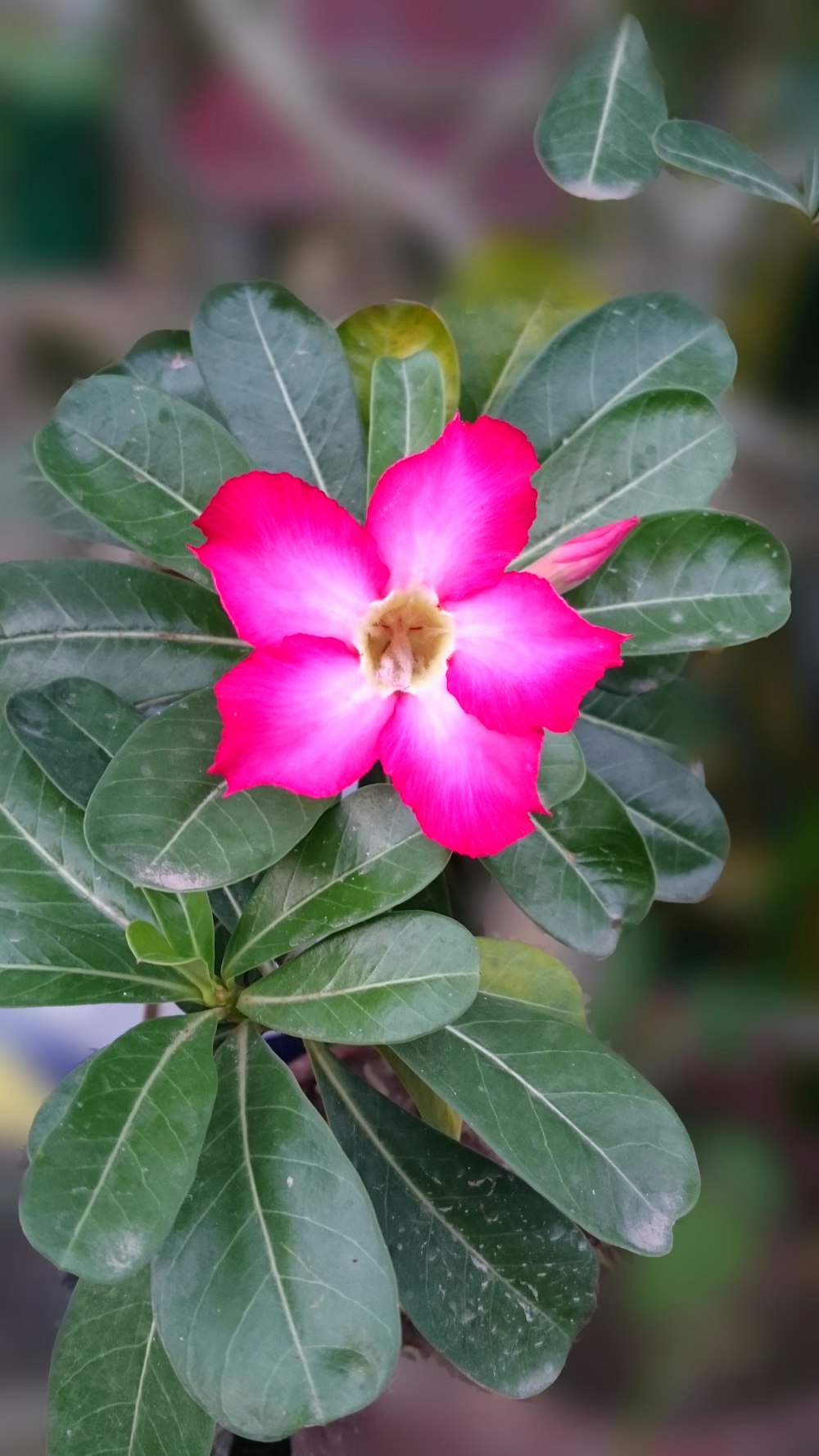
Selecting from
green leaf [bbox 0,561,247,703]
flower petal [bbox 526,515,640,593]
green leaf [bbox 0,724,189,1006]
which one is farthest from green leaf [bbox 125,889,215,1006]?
flower petal [bbox 526,515,640,593]

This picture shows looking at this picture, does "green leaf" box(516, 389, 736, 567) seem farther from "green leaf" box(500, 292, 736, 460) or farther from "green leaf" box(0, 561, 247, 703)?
"green leaf" box(0, 561, 247, 703)

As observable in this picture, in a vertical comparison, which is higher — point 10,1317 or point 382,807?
point 382,807

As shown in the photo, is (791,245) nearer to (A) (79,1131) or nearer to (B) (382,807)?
(B) (382,807)

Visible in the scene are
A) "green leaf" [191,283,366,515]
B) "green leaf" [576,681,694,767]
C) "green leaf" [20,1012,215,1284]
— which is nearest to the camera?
"green leaf" [20,1012,215,1284]

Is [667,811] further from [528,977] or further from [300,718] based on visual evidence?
[300,718]

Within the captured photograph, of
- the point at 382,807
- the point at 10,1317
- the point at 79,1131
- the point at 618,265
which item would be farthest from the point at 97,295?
the point at 10,1317

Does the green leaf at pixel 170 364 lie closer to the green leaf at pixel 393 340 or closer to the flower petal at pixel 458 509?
the green leaf at pixel 393 340
